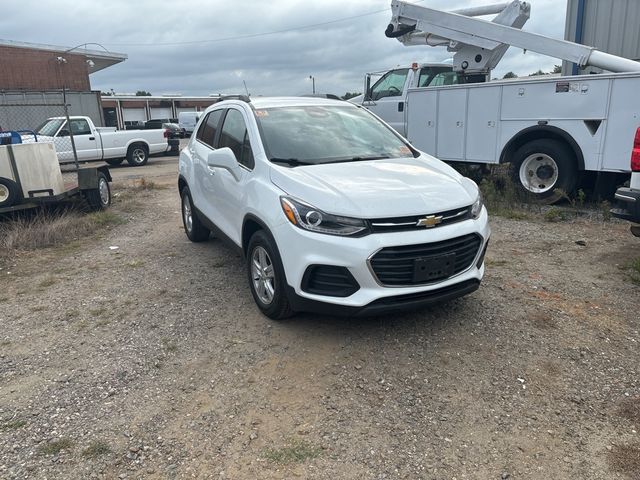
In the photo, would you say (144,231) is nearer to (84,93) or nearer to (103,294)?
(103,294)

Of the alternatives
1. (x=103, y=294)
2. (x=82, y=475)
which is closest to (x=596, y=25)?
(x=103, y=294)

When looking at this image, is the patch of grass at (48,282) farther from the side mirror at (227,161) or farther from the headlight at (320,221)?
the headlight at (320,221)

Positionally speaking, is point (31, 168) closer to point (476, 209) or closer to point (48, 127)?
point (476, 209)

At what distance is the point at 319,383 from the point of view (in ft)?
11.2

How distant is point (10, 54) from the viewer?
101 feet

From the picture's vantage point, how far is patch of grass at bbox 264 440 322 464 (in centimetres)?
274

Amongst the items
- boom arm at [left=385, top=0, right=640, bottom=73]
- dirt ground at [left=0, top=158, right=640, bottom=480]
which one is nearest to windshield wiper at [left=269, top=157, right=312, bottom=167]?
dirt ground at [left=0, top=158, right=640, bottom=480]

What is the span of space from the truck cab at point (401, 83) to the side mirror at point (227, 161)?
740 centimetres

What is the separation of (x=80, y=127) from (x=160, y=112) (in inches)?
1638

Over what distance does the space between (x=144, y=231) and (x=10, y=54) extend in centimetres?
2985

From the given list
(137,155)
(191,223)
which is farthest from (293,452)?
(137,155)

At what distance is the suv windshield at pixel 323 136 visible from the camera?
4488 mm

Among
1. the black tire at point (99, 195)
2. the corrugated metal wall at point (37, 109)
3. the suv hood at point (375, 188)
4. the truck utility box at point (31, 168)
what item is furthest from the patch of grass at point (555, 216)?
the corrugated metal wall at point (37, 109)

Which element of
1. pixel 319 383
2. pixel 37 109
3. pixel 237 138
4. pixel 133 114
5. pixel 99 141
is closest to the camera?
pixel 319 383
